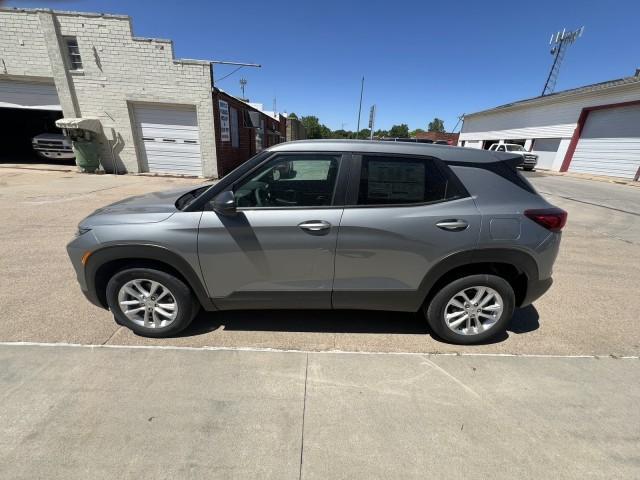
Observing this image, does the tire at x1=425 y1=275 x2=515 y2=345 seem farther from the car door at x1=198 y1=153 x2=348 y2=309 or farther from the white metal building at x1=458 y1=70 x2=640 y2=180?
the white metal building at x1=458 y1=70 x2=640 y2=180

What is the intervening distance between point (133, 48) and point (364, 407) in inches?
541

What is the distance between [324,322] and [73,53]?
1425 cm

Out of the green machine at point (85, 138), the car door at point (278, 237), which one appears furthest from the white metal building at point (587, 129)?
the green machine at point (85, 138)

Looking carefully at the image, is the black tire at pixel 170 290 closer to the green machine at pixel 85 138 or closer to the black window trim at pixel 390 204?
the black window trim at pixel 390 204

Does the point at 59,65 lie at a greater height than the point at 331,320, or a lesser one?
greater

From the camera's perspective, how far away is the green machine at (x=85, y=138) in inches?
432

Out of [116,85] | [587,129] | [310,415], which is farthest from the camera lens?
[587,129]

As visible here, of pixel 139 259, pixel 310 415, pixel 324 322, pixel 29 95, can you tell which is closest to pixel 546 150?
pixel 324 322

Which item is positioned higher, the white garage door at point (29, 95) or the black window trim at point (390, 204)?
the white garage door at point (29, 95)

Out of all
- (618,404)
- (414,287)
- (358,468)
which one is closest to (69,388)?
(358,468)

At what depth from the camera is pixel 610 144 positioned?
63.1 feet

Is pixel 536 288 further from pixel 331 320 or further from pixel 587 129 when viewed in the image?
pixel 587 129

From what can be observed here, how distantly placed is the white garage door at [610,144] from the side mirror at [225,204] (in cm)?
2457

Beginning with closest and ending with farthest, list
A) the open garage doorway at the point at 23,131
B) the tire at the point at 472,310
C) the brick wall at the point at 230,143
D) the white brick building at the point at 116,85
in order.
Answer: the tire at the point at 472,310
the white brick building at the point at 116,85
the brick wall at the point at 230,143
the open garage doorway at the point at 23,131
